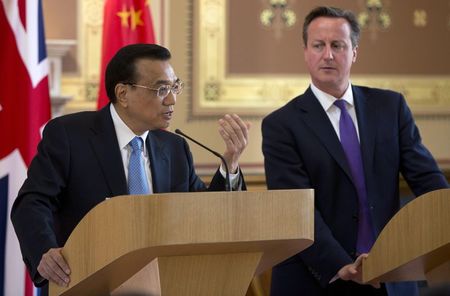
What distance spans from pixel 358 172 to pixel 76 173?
1010 millimetres

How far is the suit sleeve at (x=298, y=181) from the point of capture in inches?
120

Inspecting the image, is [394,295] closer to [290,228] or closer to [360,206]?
[360,206]

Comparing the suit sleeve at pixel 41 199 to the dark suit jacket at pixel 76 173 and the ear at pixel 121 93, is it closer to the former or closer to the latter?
the dark suit jacket at pixel 76 173

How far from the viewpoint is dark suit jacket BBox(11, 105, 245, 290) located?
273 centimetres

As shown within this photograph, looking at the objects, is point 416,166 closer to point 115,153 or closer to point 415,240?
point 415,240

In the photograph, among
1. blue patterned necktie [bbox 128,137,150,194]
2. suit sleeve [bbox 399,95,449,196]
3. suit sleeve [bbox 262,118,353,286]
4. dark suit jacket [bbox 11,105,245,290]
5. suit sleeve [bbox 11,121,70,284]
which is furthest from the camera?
suit sleeve [bbox 399,95,449,196]

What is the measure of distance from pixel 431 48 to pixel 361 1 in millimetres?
558

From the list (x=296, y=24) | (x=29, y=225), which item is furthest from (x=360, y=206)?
(x=296, y=24)

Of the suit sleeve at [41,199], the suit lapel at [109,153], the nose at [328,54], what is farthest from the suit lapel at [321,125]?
the suit sleeve at [41,199]

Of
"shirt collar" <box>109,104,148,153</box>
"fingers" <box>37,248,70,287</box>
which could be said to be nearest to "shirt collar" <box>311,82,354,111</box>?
"shirt collar" <box>109,104,148,153</box>

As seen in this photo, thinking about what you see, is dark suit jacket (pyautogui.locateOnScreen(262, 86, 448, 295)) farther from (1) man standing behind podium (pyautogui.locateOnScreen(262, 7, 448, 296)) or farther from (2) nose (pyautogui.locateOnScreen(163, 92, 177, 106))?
(2) nose (pyautogui.locateOnScreen(163, 92, 177, 106))

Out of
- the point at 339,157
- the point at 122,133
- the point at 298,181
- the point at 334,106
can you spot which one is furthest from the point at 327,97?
the point at 122,133

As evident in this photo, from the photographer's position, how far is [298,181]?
3.19 metres

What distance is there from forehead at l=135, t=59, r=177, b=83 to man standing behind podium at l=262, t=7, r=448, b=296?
1.90ft
